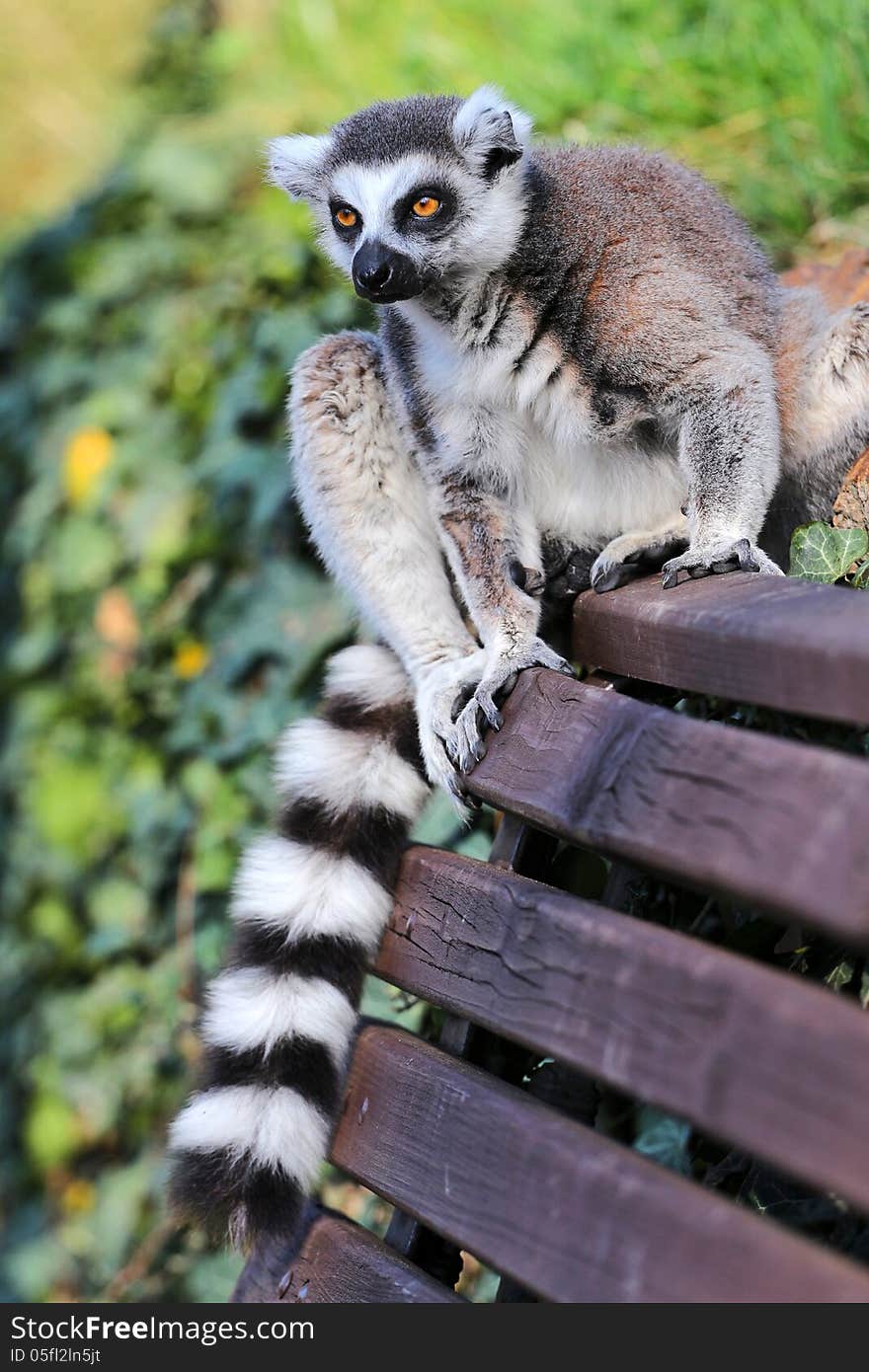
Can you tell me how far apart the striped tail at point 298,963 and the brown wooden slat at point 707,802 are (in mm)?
517

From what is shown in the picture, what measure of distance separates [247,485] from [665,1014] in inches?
113

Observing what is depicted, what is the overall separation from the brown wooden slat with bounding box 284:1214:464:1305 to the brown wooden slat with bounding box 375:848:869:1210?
0.35 m

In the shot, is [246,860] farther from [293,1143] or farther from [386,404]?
[386,404]

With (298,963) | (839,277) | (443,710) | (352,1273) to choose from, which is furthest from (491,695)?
(839,277)

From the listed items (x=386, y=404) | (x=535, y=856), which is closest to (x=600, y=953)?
(x=535, y=856)

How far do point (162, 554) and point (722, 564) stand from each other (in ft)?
7.89

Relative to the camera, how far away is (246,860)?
2504 millimetres

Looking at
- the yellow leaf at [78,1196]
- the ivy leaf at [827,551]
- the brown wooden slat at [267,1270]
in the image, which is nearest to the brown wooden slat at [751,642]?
the ivy leaf at [827,551]

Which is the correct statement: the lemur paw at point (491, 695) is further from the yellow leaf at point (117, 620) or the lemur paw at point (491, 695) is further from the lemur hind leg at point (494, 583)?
the yellow leaf at point (117, 620)

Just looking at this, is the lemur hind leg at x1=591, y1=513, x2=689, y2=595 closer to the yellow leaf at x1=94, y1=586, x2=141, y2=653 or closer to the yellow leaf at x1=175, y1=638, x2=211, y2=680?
the yellow leaf at x1=175, y1=638, x2=211, y2=680

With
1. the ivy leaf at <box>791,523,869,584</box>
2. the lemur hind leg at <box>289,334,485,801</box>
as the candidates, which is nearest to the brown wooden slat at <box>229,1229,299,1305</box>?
the lemur hind leg at <box>289,334,485,801</box>

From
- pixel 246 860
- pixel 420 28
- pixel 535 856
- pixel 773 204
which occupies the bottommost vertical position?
pixel 246 860

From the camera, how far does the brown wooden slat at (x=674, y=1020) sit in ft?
3.65

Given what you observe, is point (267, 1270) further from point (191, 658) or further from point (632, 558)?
point (191, 658)
